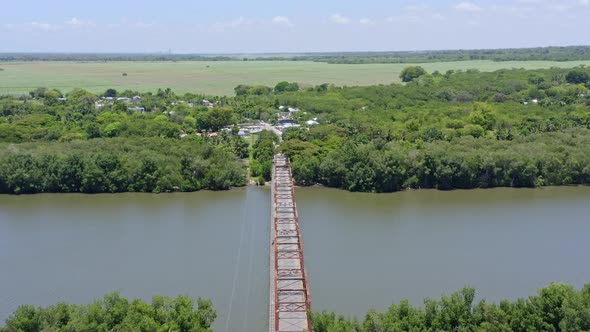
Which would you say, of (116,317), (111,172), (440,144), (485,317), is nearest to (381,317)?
(485,317)

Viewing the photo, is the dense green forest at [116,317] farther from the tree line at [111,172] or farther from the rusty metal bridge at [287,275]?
the tree line at [111,172]

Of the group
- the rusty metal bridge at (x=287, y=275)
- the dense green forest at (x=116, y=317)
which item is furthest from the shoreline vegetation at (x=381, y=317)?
the rusty metal bridge at (x=287, y=275)

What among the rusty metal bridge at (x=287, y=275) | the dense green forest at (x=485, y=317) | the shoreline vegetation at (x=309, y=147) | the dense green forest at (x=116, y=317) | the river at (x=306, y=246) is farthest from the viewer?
the shoreline vegetation at (x=309, y=147)

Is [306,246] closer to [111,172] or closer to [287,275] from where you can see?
[287,275]

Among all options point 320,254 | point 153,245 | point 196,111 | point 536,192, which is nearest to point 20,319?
point 153,245

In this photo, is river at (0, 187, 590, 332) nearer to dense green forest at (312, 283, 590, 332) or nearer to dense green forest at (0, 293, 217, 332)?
dense green forest at (0, 293, 217, 332)

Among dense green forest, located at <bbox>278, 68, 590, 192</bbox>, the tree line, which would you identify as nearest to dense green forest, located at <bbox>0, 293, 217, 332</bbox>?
the tree line

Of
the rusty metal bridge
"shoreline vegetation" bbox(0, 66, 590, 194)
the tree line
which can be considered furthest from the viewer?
"shoreline vegetation" bbox(0, 66, 590, 194)
